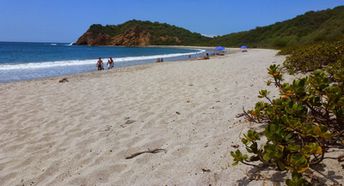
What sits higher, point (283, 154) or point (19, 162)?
point (283, 154)

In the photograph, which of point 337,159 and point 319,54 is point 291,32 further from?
point 337,159

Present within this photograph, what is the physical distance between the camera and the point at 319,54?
6.98m

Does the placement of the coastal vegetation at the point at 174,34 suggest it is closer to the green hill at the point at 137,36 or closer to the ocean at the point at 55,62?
the green hill at the point at 137,36

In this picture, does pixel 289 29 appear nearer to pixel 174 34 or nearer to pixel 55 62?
pixel 55 62

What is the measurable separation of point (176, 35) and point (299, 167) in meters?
140

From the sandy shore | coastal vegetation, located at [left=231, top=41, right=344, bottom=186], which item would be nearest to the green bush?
the sandy shore

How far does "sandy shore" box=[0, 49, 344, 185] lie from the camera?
2941mm

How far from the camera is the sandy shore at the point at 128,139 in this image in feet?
9.65

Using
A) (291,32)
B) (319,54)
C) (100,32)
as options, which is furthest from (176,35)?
(319,54)

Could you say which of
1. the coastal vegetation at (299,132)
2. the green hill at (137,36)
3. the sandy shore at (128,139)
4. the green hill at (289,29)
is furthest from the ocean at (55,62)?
the green hill at (137,36)

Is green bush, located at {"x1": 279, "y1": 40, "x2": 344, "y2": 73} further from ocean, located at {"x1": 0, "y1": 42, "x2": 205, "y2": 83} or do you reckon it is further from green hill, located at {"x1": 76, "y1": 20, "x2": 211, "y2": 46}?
green hill, located at {"x1": 76, "y1": 20, "x2": 211, "y2": 46}

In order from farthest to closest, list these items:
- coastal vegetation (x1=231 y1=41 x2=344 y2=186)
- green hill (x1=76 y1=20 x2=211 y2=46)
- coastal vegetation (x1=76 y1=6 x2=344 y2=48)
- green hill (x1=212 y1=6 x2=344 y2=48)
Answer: green hill (x1=76 y1=20 x2=211 y2=46)
coastal vegetation (x1=76 y1=6 x2=344 y2=48)
green hill (x1=212 y1=6 x2=344 y2=48)
coastal vegetation (x1=231 y1=41 x2=344 y2=186)

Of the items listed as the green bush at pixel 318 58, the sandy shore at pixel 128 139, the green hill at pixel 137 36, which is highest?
the green bush at pixel 318 58

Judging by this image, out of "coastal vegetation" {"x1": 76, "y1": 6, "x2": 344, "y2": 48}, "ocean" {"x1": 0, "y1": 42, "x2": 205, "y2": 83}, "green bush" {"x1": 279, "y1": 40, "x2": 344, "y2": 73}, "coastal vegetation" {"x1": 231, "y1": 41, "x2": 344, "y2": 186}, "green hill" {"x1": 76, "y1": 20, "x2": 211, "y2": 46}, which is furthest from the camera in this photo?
"green hill" {"x1": 76, "y1": 20, "x2": 211, "y2": 46}
